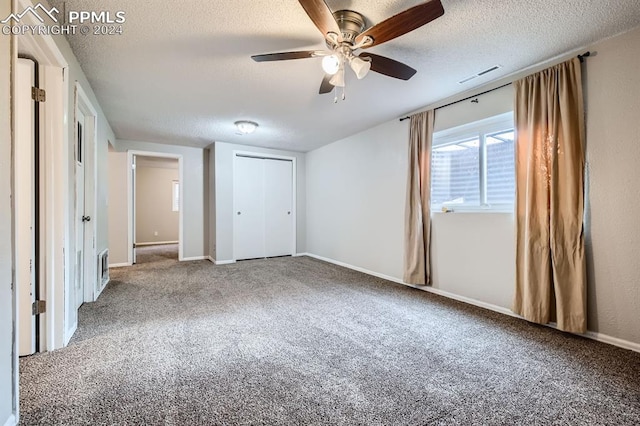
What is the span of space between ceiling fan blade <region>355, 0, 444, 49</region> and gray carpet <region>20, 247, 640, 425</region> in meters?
2.07

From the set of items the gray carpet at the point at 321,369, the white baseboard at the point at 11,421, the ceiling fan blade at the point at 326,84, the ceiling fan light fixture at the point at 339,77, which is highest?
the ceiling fan blade at the point at 326,84

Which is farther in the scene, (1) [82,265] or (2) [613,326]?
(1) [82,265]

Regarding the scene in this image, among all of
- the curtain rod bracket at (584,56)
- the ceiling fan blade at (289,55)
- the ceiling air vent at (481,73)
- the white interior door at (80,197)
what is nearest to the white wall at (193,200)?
the white interior door at (80,197)

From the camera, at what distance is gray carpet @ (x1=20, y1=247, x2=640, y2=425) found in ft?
4.52

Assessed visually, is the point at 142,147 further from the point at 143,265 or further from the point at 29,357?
the point at 29,357

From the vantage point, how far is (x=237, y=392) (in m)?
1.53

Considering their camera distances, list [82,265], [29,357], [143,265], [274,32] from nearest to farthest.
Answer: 1. [29,357]
2. [274,32]
3. [82,265]
4. [143,265]

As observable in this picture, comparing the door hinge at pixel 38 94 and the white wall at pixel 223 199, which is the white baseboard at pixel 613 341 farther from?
the white wall at pixel 223 199

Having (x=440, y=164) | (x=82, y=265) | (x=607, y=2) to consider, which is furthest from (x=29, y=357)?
(x=607, y=2)

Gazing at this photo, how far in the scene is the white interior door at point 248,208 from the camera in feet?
17.8

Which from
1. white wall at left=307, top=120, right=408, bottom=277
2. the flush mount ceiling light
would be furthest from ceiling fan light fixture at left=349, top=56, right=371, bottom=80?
the flush mount ceiling light

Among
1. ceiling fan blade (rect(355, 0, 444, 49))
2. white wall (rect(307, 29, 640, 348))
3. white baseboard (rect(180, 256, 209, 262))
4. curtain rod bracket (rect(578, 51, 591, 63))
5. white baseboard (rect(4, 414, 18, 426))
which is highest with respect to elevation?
curtain rod bracket (rect(578, 51, 591, 63))

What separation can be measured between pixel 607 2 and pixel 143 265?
6336 millimetres

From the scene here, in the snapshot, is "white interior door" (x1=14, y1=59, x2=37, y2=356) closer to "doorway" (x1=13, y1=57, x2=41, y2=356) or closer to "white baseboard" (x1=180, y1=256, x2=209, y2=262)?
"doorway" (x1=13, y1=57, x2=41, y2=356)
